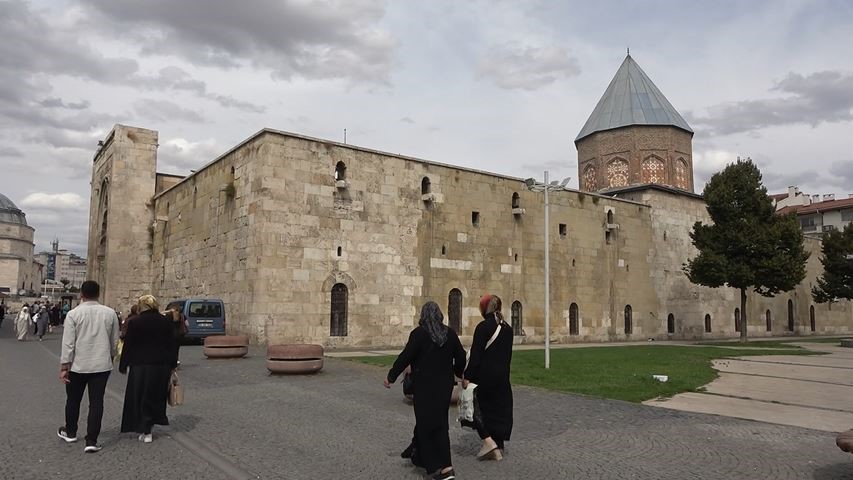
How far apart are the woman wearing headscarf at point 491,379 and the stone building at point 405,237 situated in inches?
607

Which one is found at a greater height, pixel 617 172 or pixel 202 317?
pixel 617 172

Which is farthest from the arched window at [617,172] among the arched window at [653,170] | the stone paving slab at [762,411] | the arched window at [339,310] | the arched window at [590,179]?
the stone paving slab at [762,411]

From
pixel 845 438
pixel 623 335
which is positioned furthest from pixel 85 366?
pixel 623 335

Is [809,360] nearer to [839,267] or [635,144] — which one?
[839,267]

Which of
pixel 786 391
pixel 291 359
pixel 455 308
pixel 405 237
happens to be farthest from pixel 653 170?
pixel 291 359

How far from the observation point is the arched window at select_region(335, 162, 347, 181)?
2308 cm

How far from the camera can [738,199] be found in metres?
28.5

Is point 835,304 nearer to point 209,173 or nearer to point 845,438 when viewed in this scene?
point 209,173

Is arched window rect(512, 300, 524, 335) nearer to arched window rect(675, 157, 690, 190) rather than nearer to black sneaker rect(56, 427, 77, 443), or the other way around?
arched window rect(675, 157, 690, 190)

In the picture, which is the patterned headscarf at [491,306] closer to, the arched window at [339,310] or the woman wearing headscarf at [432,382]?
the woman wearing headscarf at [432,382]

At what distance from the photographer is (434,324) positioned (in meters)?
6.04

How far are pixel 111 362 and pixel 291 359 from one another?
6.56 metres

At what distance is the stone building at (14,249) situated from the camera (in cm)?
9988

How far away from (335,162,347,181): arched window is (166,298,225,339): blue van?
654 centimetres
